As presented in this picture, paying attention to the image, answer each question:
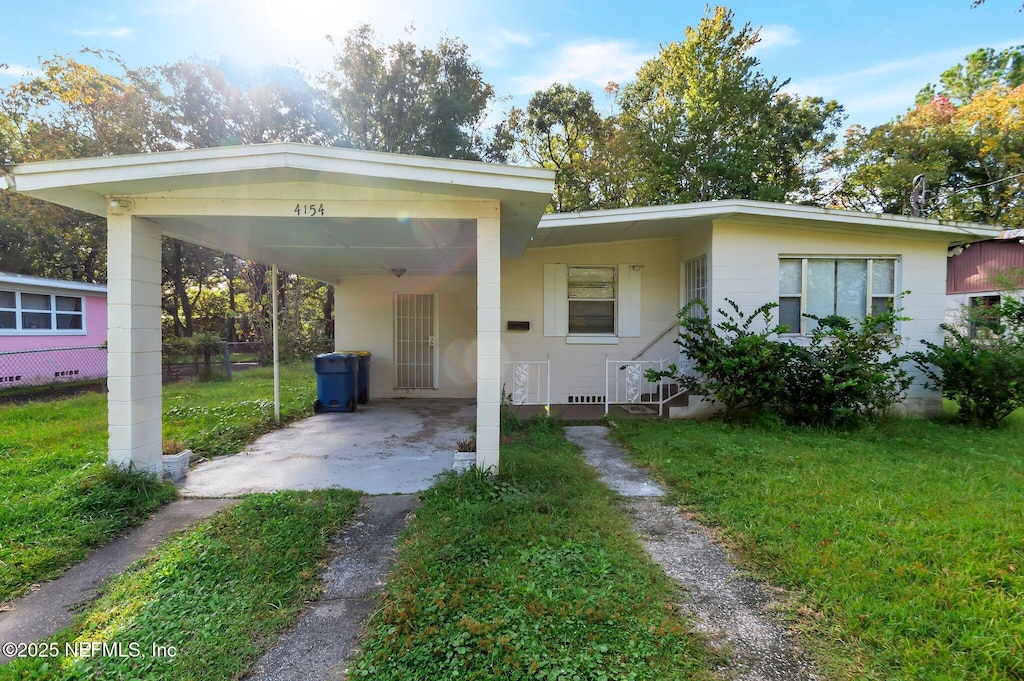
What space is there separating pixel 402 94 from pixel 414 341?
43.0ft

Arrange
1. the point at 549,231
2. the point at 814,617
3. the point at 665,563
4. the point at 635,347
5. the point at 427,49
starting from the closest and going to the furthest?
the point at 814,617, the point at 665,563, the point at 549,231, the point at 635,347, the point at 427,49

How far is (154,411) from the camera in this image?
4.14m

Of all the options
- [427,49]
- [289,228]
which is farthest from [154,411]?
[427,49]

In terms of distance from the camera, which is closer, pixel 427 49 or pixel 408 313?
pixel 408 313

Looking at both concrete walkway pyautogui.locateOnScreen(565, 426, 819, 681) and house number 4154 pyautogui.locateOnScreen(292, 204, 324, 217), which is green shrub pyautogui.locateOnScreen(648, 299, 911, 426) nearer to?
concrete walkway pyautogui.locateOnScreen(565, 426, 819, 681)

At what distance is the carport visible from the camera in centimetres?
360

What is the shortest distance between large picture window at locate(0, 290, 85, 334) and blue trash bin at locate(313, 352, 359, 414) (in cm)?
854

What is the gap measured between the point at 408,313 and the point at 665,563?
722 cm

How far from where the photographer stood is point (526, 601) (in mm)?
2354

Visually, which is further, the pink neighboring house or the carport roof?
the pink neighboring house

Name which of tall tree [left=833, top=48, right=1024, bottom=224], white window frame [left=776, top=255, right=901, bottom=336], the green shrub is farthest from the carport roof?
tall tree [left=833, top=48, right=1024, bottom=224]

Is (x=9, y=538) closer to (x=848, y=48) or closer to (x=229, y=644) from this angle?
(x=229, y=644)

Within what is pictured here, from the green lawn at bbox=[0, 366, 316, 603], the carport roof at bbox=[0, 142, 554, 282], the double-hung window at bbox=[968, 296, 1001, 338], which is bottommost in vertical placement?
the green lawn at bbox=[0, 366, 316, 603]

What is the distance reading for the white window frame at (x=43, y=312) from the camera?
1060cm
